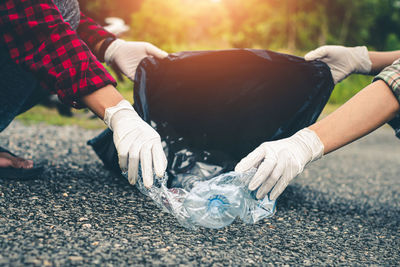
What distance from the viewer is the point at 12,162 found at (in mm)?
1515

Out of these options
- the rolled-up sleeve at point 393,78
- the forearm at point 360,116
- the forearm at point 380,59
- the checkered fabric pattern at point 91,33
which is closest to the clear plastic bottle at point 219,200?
the forearm at point 360,116

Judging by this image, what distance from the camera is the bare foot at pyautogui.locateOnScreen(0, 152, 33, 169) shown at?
1.48 m

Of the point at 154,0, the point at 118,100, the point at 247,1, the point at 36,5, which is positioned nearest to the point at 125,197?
the point at 118,100

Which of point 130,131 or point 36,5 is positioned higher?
point 36,5

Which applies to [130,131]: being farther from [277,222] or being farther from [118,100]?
[277,222]

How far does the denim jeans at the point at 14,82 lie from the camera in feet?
4.42

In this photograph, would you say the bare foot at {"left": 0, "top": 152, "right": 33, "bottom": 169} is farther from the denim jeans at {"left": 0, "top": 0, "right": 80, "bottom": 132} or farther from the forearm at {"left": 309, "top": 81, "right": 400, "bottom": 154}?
the forearm at {"left": 309, "top": 81, "right": 400, "bottom": 154}

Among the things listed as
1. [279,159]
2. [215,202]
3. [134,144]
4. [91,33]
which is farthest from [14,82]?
[279,159]

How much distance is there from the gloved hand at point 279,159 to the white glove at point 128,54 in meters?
0.81

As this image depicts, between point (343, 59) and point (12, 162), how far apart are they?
1.62m

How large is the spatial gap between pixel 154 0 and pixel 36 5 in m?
8.60

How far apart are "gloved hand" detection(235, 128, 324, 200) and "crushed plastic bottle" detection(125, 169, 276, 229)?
58mm

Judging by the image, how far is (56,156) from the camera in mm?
2004

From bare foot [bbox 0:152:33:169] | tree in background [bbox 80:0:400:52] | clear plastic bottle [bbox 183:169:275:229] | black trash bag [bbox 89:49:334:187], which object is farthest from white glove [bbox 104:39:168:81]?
tree in background [bbox 80:0:400:52]
